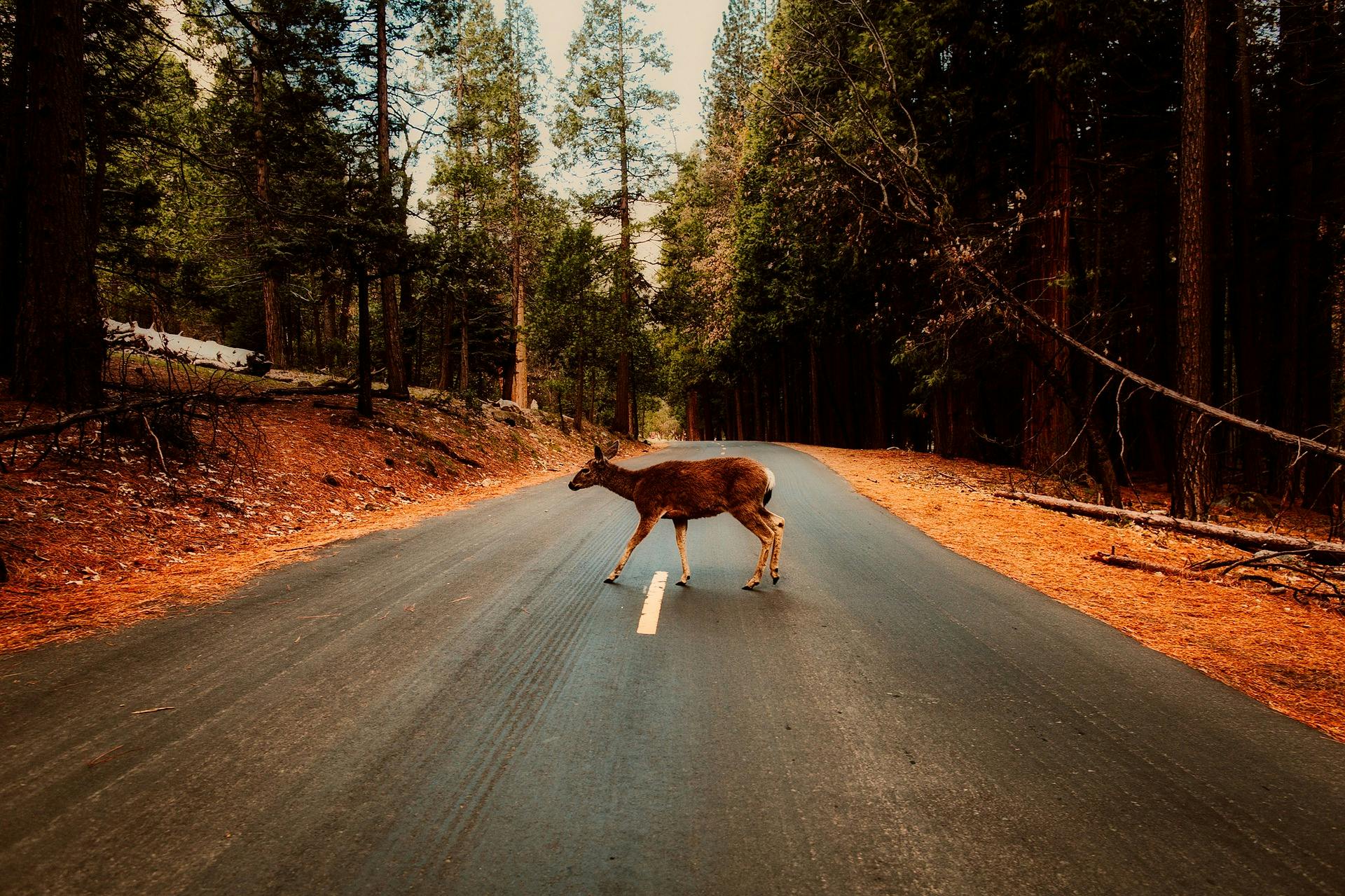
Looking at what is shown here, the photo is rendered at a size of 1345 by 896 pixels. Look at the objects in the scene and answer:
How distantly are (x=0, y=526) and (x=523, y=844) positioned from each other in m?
7.11

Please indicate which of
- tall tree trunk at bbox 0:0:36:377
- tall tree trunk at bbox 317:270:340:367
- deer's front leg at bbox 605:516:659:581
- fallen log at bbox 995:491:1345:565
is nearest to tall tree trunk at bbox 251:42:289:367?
tall tree trunk at bbox 317:270:340:367

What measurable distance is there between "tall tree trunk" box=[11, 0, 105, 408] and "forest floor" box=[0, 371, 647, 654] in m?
0.67

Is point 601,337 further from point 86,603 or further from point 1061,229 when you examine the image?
point 86,603

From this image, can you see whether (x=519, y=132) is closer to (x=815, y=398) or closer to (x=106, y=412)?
(x=815, y=398)

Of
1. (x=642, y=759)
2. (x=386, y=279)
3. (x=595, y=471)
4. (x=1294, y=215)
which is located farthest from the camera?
(x=386, y=279)

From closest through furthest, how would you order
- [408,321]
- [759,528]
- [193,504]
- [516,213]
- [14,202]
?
[759,528]
[193,504]
[14,202]
[408,321]
[516,213]

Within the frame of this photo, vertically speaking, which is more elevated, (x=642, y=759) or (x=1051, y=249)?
(x=1051, y=249)

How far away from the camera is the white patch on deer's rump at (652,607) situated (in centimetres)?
455

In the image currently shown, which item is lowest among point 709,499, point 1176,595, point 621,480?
point 1176,595

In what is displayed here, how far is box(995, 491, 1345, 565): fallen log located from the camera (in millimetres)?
6191

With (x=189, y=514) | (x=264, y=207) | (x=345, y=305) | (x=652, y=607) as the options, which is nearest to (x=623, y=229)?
(x=345, y=305)

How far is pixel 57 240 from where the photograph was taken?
814 cm

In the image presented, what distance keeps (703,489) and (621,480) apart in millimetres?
1199

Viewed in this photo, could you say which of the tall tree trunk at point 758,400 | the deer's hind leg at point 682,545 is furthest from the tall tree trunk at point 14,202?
the tall tree trunk at point 758,400
